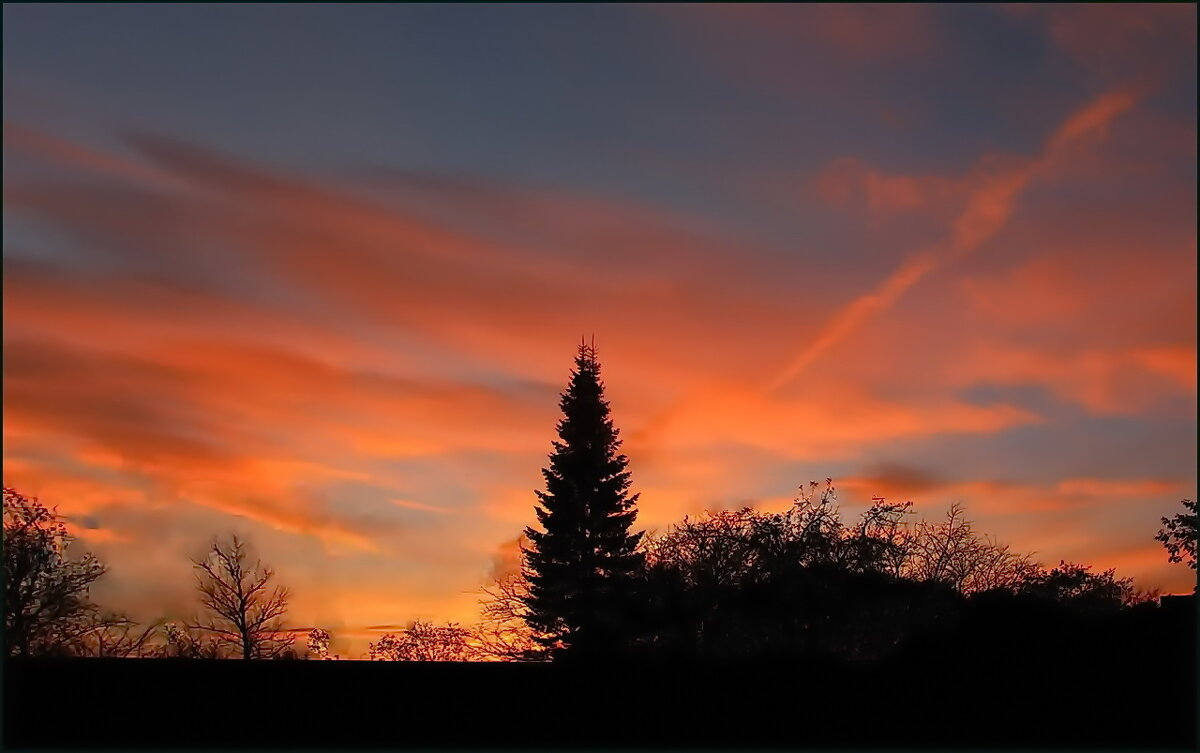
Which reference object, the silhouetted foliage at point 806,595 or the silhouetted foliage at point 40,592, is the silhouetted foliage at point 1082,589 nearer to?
the silhouetted foliage at point 806,595

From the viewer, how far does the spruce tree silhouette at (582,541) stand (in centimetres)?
5847

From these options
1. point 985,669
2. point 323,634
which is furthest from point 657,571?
point 985,669

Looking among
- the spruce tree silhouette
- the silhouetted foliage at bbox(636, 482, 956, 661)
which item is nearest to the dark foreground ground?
the silhouetted foliage at bbox(636, 482, 956, 661)

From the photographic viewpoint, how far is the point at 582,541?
6138 cm

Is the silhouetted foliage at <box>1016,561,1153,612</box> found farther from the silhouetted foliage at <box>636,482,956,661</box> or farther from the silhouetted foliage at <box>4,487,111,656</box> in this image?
the silhouetted foliage at <box>4,487,111,656</box>

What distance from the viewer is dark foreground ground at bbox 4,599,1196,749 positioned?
802 inches

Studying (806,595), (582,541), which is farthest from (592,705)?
(582,541)

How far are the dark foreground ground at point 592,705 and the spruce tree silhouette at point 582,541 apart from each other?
108 feet

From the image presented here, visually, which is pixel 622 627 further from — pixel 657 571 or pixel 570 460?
pixel 570 460

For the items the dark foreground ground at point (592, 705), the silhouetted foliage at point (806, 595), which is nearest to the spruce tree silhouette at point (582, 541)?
the silhouetted foliage at point (806, 595)

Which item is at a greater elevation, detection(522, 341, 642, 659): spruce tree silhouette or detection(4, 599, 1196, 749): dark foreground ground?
detection(522, 341, 642, 659): spruce tree silhouette

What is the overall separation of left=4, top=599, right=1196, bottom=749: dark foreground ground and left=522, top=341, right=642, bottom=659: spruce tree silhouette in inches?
1293

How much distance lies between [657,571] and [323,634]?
77.3ft

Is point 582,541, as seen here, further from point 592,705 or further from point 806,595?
point 592,705
